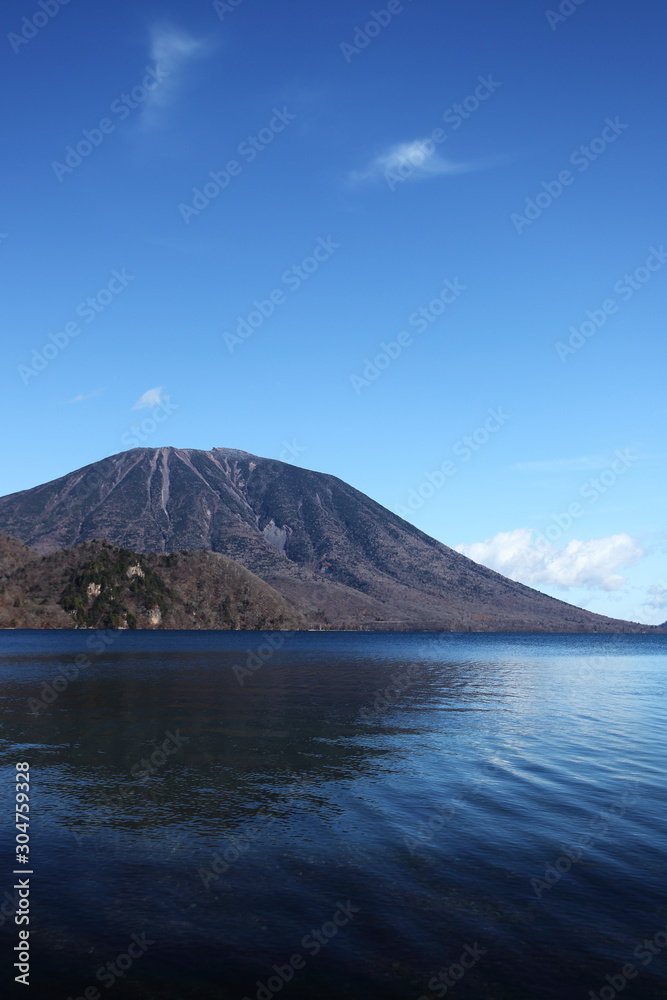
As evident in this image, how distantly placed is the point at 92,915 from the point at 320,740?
85.3 feet

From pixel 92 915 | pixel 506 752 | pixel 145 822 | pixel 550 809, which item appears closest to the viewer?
pixel 92 915

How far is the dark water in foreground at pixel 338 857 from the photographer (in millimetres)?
14938

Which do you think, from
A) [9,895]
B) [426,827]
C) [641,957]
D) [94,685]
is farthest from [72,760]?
[94,685]

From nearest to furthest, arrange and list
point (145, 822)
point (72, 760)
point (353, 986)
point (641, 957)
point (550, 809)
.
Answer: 1. point (353, 986)
2. point (641, 957)
3. point (145, 822)
4. point (550, 809)
5. point (72, 760)

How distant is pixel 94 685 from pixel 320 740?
3969 cm

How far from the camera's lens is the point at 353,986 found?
560 inches

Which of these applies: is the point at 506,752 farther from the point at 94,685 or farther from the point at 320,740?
the point at 94,685

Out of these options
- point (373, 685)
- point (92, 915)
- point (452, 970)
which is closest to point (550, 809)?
point (452, 970)

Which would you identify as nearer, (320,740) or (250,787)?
(250,787)

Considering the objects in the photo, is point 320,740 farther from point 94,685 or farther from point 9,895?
point 94,685

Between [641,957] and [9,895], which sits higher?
[641,957]

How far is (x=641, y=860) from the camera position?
22.4 metres

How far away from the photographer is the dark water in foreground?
14.9 metres

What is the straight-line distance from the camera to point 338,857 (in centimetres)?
2175
